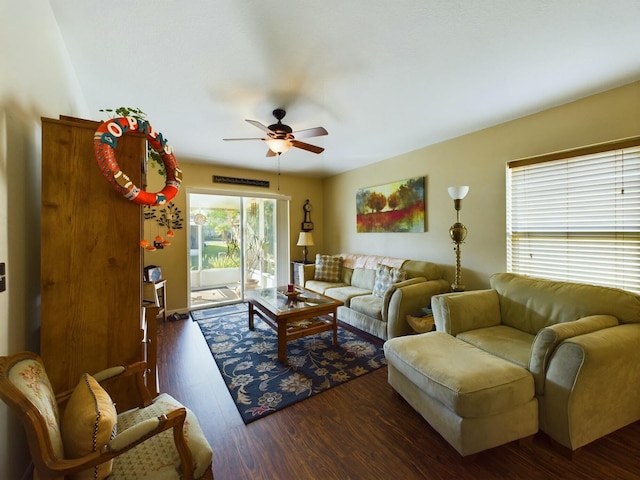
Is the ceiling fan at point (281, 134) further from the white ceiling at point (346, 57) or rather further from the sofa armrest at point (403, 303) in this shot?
the sofa armrest at point (403, 303)

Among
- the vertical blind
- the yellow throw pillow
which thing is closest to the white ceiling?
the vertical blind

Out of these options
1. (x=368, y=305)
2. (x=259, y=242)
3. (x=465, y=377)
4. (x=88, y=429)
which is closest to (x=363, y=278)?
(x=368, y=305)

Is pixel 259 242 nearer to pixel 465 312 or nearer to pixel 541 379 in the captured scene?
pixel 465 312

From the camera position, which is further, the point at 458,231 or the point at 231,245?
the point at 231,245

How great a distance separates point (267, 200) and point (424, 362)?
14.0 ft

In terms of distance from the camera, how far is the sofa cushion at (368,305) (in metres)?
3.04

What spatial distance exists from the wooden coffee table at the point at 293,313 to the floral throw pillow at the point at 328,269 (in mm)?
1083

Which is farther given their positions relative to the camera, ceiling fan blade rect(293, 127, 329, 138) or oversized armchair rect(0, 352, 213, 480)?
ceiling fan blade rect(293, 127, 329, 138)

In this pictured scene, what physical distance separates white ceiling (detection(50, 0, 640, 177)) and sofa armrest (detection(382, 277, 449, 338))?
1.86 m

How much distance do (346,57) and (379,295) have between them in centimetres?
265

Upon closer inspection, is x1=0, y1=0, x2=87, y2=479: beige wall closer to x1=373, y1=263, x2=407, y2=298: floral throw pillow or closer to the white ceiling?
the white ceiling

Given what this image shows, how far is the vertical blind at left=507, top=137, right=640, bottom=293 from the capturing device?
7.05 feet

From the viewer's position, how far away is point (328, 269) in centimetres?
450

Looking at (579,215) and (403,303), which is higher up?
(579,215)
